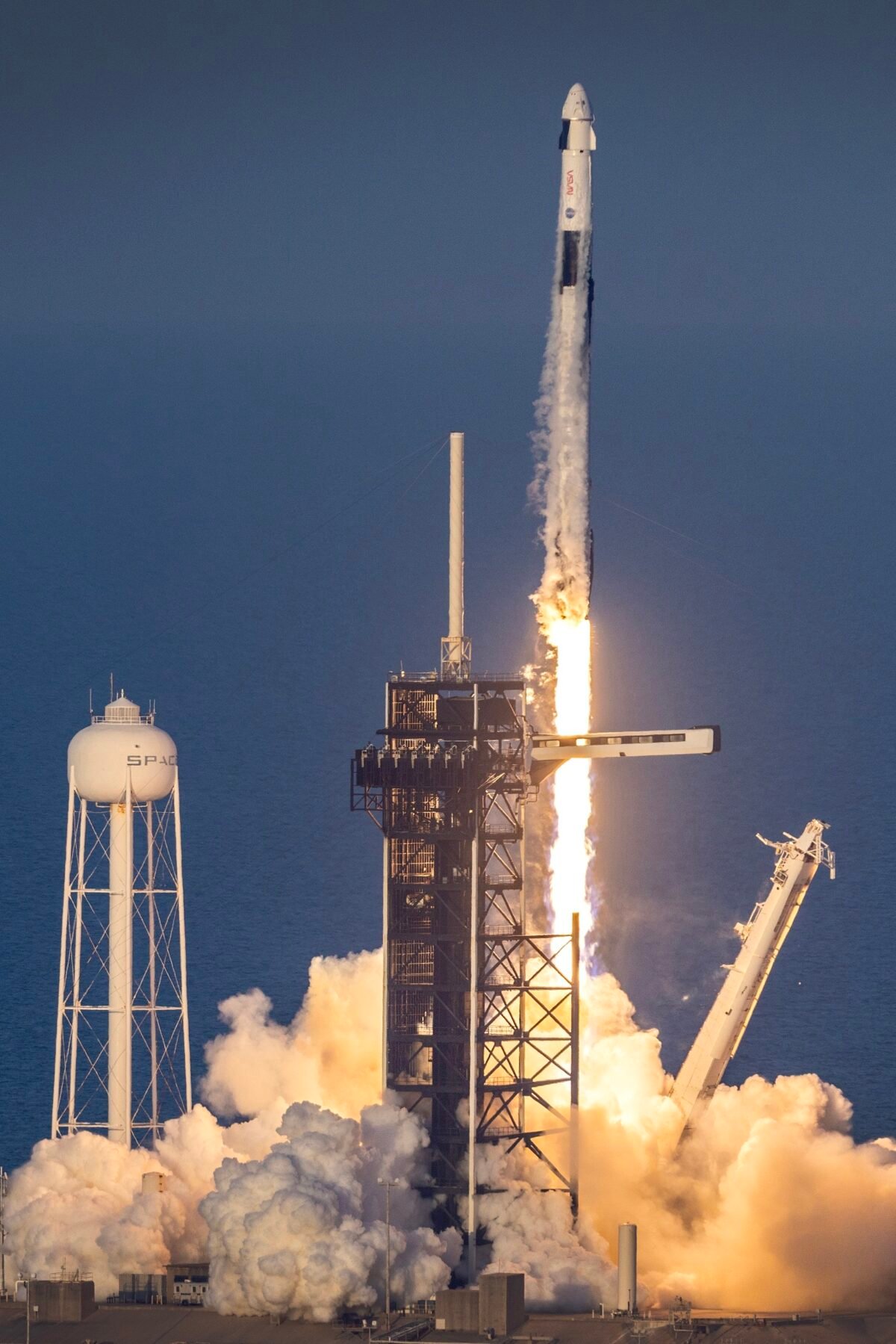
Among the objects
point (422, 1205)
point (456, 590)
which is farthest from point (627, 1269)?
point (456, 590)

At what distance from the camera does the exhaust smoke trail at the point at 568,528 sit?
111m

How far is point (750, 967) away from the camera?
356ft

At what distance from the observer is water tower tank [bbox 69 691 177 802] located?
111m

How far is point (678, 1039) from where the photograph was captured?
16125cm

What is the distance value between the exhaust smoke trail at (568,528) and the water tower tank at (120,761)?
38.9ft

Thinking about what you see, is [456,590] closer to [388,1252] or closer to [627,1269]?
[388,1252]

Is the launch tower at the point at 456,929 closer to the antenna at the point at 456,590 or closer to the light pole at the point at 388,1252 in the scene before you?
the antenna at the point at 456,590

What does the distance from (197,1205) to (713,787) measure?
301ft

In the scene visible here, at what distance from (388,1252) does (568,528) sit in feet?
79.0

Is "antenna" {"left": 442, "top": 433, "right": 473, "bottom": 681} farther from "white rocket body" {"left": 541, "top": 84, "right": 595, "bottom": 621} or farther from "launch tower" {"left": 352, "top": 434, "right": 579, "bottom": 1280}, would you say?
"white rocket body" {"left": 541, "top": 84, "right": 595, "bottom": 621}

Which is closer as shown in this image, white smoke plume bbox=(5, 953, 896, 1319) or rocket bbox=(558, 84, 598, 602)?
white smoke plume bbox=(5, 953, 896, 1319)

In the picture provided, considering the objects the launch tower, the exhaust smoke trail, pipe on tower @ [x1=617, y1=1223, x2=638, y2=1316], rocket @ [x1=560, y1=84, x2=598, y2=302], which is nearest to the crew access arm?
the launch tower

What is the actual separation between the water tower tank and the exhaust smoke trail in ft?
38.9

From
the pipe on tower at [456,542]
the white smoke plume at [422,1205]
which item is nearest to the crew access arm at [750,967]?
the white smoke plume at [422,1205]
